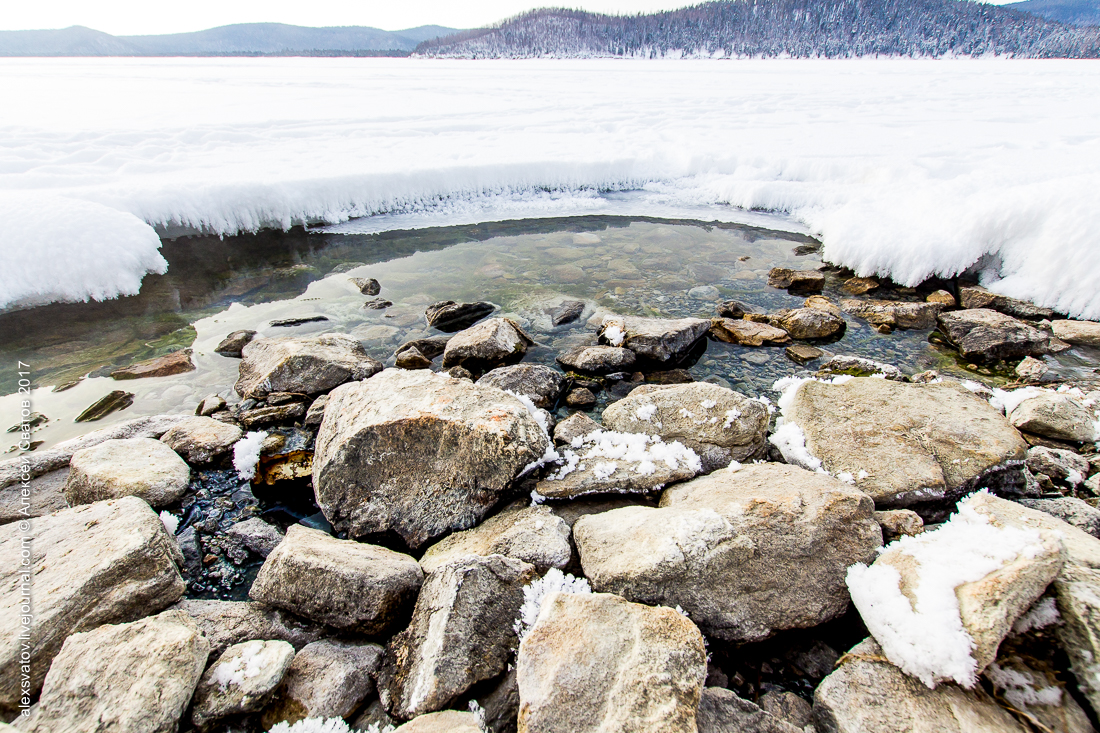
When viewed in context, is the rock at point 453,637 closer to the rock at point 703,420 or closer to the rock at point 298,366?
the rock at point 703,420

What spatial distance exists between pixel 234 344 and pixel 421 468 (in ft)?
9.48

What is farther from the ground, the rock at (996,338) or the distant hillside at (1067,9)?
the distant hillside at (1067,9)

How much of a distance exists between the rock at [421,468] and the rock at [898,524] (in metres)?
1.58

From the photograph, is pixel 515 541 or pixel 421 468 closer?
pixel 515 541

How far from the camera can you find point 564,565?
201 cm

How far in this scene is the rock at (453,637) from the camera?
154 cm

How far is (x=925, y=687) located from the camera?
4.84 feet

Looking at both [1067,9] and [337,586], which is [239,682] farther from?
[1067,9]

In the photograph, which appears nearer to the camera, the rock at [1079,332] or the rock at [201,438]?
the rock at [201,438]

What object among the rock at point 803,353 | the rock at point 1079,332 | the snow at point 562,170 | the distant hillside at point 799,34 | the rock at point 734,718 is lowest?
the rock at point 1079,332

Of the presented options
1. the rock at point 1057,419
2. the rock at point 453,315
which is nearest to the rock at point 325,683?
the rock at point 453,315

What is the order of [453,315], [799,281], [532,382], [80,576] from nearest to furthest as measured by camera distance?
[80,576], [532,382], [453,315], [799,281]

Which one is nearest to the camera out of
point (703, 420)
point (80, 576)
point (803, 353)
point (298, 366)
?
point (80, 576)

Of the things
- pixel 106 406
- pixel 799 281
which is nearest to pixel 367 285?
pixel 106 406
